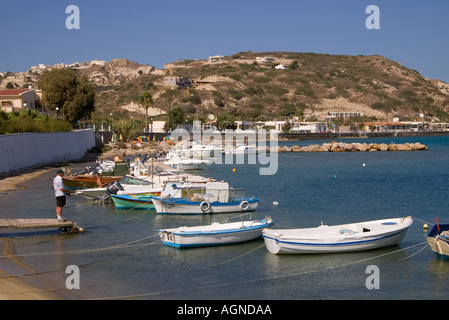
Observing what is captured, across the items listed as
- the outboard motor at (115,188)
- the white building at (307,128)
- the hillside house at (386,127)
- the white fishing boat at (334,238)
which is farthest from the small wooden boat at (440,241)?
the hillside house at (386,127)

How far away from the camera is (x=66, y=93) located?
7281 centimetres

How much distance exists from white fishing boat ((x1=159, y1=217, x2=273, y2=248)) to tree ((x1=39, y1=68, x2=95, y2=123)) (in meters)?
56.0

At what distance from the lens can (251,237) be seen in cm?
2095

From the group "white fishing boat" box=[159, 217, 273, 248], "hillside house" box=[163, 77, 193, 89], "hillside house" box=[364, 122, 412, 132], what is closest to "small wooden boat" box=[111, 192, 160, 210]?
"white fishing boat" box=[159, 217, 273, 248]

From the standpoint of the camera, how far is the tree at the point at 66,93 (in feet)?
235

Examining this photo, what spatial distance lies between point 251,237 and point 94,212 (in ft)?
34.4

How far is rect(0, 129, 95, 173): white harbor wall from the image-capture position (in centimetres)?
4085

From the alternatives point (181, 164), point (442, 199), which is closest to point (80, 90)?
point (181, 164)

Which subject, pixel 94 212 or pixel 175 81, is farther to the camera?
pixel 175 81

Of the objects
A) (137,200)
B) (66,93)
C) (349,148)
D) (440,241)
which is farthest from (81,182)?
(349,148)

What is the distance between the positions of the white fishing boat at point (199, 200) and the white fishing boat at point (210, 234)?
5474mm

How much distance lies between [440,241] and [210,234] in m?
7.74

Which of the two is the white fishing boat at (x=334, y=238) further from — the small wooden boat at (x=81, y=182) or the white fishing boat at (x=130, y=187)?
the small wooden boat at (x=81, y=182)
